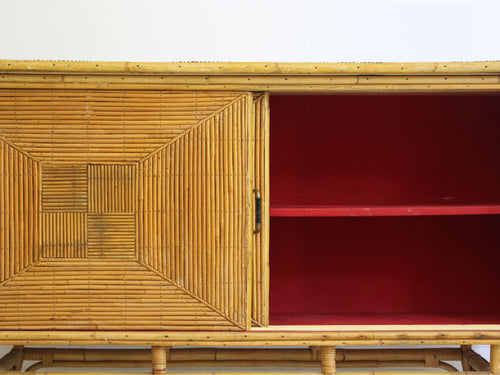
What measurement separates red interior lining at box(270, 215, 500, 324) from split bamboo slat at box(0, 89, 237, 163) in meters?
0.67

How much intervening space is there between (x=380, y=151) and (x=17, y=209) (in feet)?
4.19

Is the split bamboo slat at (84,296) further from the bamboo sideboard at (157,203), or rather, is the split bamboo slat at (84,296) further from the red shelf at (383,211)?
the red shelf at (383,211)

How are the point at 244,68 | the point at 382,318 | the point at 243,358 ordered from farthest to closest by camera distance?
the point at 243,358 → the point at 382,318 → the point at 244,68

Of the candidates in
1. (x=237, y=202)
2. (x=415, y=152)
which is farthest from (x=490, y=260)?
(x=237, y=202)

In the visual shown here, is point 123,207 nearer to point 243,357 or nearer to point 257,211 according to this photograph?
point 257,211

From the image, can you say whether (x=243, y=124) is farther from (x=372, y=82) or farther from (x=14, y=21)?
(x=14, y=21)

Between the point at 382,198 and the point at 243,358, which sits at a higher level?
the point at 382,198

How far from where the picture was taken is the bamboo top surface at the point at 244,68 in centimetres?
139

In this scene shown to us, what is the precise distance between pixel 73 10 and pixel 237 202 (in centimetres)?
118

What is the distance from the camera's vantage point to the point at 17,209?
4.64 ft

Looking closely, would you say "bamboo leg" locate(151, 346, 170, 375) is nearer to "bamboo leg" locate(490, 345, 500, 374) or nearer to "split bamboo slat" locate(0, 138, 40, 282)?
"split bamboo slat" locate(0, 138, 40, 282)

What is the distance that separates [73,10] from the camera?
202cm

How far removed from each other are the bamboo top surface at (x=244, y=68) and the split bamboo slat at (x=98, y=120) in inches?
2.5

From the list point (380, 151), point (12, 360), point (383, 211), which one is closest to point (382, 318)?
point (383, 211)
